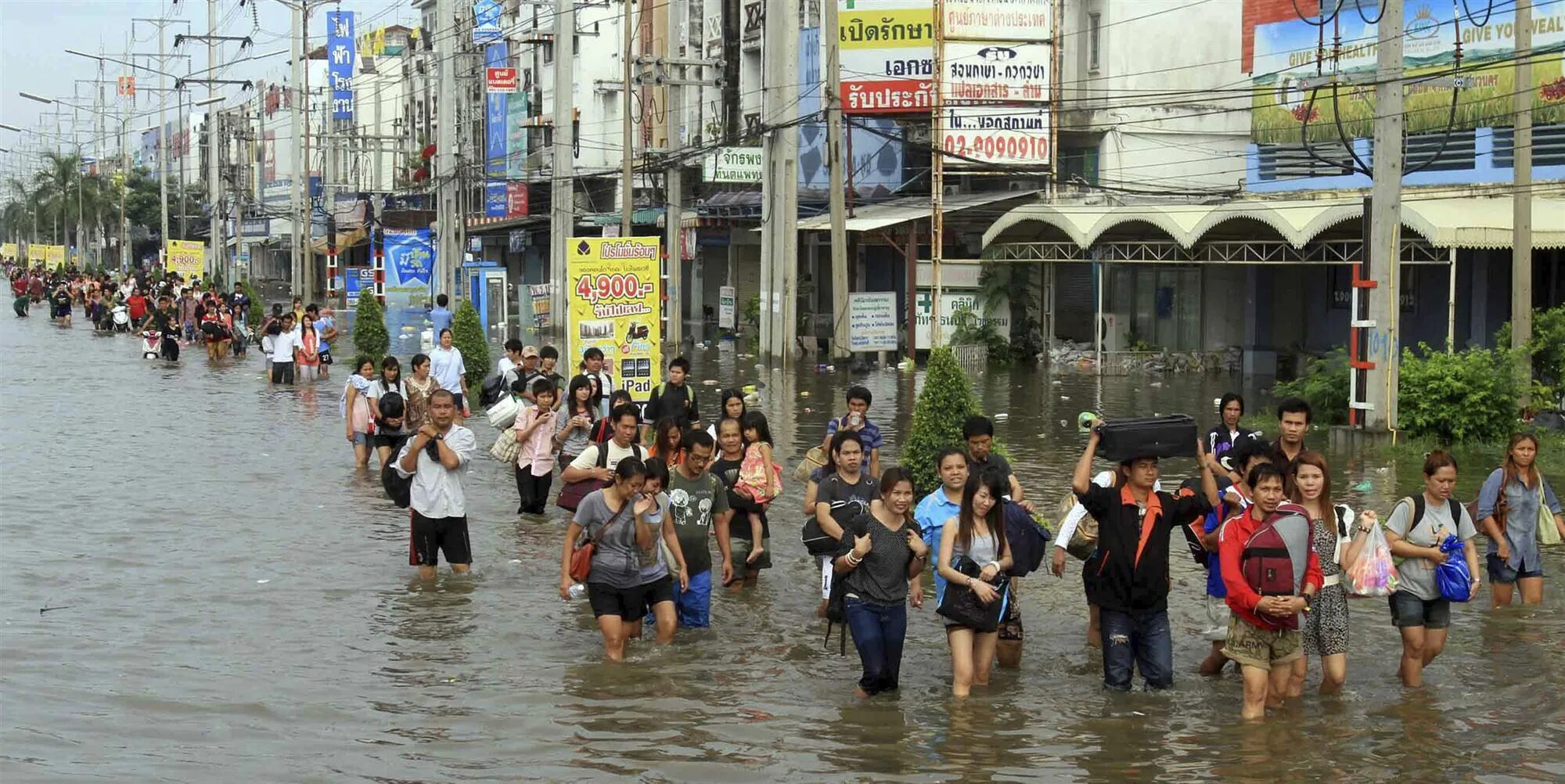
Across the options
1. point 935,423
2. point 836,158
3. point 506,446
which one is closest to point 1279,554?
point 935,423

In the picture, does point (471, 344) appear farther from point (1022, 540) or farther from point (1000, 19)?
point (1022, 540)

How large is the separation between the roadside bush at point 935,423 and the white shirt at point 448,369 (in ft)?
26.3

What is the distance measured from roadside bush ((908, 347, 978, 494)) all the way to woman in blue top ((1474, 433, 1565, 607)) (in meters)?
4.57

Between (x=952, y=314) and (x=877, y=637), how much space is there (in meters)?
28.8

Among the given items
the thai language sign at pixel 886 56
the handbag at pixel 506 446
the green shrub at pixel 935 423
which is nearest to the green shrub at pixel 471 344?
the handbag at pixel 506 446

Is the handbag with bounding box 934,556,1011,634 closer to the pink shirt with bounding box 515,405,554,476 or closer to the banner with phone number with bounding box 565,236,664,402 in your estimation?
the pink shirt with bounding box 515,405,554,476

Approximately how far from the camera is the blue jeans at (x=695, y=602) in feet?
35.2

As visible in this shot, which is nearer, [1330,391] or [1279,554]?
[1279,554]

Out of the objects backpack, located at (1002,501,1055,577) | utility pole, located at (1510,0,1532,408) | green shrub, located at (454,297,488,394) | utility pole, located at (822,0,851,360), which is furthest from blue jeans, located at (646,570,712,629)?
utility pole, located at (822,0,851,360)

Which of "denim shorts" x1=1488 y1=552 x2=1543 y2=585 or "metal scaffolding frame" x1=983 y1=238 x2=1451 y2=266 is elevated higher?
"metal scaffolding frame" x1=983 y1=238 x2=1451 y2=266

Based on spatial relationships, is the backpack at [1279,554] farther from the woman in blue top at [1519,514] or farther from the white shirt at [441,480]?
the white shirt at [441,480]

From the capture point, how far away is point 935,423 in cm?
1428

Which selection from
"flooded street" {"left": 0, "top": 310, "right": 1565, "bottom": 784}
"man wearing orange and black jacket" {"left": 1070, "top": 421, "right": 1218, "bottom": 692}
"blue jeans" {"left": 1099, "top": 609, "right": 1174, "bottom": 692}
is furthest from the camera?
"blue jeans" {"left": 1099, "top": 609, "right": 1174, "bottom": 692}

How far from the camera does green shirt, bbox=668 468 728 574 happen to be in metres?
10.5
